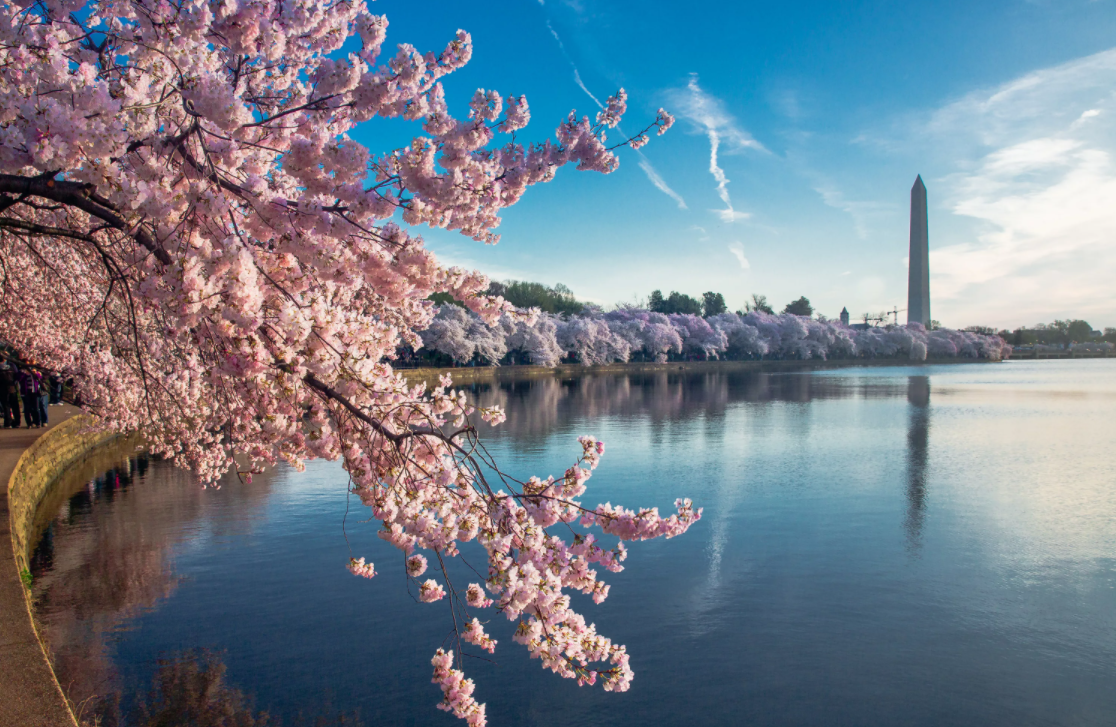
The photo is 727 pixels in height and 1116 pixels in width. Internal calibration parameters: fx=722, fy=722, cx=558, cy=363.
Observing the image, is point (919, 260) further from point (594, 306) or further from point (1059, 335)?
point (1059, 335)

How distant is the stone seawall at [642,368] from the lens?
57.0 metres

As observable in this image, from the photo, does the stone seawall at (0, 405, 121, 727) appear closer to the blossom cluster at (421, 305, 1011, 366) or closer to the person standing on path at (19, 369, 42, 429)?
the person standing on path at (19, 369, 42, 429)

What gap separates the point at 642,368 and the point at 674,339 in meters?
9.25

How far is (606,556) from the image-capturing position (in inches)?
172

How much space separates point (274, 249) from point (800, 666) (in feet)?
20.9

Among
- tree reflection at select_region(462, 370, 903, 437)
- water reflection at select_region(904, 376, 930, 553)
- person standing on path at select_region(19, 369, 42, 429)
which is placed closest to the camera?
water reflection at select_region(904, 376, 930, 553)

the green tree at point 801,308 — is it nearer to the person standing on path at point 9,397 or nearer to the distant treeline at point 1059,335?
the distant treeline at point 1059,335

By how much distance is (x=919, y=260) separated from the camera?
75.2 meters

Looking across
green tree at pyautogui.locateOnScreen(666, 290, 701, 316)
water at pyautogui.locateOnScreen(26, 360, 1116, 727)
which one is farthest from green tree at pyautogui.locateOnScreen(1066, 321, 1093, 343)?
water at pyautogui.locateOnScreen(26, 360, 1116, 727)

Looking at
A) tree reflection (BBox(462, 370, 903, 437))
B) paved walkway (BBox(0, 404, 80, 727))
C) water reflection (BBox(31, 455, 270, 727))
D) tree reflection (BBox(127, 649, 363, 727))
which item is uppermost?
paved walkway (BBox(0, 404, 80, 727))

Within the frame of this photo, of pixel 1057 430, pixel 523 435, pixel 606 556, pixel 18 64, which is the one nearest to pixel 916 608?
pixel 606 556

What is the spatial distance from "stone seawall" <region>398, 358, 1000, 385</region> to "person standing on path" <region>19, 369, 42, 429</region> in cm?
2988

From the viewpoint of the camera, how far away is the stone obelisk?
242ft

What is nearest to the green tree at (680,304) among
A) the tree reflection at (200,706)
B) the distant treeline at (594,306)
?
the distant treeline at (594,306)
